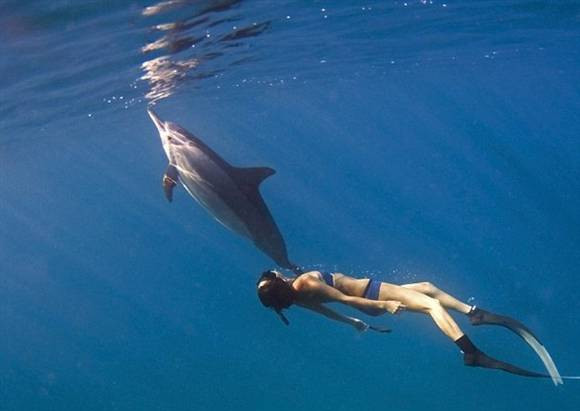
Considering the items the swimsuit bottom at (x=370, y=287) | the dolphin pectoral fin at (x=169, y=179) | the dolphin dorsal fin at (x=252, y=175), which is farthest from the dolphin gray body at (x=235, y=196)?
the swimsuit bottom at (x=370, y=287)

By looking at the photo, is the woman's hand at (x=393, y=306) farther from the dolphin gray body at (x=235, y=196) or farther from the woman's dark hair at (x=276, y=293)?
the dolphin gray body at (x=235, y=196)

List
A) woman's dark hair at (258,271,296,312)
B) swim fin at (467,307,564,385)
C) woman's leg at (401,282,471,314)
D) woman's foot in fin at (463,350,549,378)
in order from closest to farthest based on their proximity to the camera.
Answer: woman's foot in fin at (463,350,549,378), swim fin at (467,307,564,385), woman's dark hair at (258,271,296,312), woman's leg at (401,282,471,314)

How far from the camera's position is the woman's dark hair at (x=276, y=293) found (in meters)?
8.55

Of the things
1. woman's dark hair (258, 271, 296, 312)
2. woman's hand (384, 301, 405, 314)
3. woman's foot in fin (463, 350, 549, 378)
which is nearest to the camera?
woman's foot in fin (463, 350, 549, 378)

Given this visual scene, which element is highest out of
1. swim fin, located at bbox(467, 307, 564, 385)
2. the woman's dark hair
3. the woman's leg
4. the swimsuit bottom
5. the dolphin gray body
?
the dolphin gray body

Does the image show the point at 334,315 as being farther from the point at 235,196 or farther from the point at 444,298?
the point at 235,196

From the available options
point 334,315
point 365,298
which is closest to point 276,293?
point 334,315

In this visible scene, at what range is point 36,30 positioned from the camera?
41.5ft

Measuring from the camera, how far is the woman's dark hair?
8.55 m

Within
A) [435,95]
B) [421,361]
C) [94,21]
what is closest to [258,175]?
[94,21]

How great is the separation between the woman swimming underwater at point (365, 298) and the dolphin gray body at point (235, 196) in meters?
1.16

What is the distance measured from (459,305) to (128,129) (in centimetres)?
3047

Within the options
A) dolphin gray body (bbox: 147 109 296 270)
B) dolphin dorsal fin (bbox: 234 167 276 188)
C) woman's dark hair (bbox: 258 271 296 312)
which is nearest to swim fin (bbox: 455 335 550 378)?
woman's dark hair (bbox: 258 271 296 312)

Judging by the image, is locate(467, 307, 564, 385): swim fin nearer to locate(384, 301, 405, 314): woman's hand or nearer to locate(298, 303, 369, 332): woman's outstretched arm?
locate(384, 301, 405, 314): woman's hand
